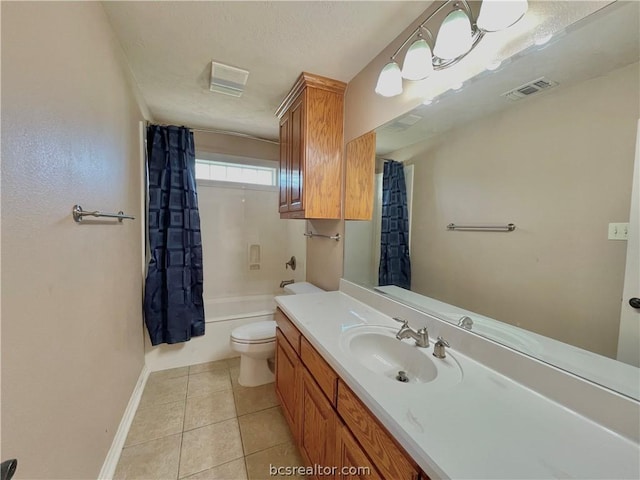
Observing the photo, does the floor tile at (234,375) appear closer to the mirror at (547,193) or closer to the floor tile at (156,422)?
the floor tile at (156,422)

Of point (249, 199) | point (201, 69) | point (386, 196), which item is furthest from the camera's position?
point (249, 199)

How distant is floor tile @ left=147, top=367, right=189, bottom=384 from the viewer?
211 cm

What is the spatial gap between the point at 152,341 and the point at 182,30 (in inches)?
87.7

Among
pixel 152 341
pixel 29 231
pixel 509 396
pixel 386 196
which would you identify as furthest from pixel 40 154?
pixel 152 341

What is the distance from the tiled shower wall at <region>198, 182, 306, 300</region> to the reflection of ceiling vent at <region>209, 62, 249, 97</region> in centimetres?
122

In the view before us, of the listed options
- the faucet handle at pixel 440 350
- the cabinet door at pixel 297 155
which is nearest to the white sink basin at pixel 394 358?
the faucet handle at pixel 440 350

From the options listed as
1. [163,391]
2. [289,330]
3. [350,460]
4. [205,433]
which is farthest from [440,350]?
[163,391]

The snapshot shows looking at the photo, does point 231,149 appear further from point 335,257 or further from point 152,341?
point 152,341

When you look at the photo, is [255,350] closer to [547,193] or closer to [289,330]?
[289,330]

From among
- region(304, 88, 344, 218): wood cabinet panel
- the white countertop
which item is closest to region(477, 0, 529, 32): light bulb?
region(304, 88, 344, 218): wood cabinet panel

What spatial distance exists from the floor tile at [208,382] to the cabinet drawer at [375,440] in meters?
1.50

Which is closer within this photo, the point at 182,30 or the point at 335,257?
the point at 182,30

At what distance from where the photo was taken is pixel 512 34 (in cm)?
86

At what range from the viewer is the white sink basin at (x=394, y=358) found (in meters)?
0.90
